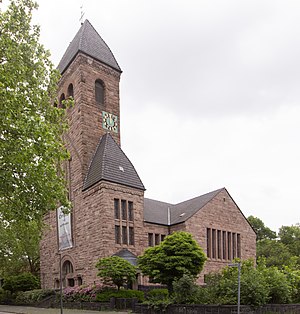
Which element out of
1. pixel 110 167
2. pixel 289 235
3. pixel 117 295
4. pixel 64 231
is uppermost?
pixel 110 167

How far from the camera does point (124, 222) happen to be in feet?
88.3

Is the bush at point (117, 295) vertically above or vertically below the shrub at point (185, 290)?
below

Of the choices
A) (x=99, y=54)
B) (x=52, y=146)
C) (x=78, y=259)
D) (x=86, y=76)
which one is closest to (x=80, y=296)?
(x=78, y=259)

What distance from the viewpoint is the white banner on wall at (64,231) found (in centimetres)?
2975

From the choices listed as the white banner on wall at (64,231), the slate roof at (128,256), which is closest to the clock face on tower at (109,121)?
the white banner on wall at (64,231)

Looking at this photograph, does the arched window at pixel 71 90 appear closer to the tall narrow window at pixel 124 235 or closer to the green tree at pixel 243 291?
the tall narrow window at pixel 124 235

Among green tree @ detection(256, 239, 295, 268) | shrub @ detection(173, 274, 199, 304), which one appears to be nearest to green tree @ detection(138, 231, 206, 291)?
shrub @ detection(173, 274, 199, 304)

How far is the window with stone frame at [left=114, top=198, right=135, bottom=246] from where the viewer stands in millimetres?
26281

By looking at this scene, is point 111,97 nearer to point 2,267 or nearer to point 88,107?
point 88,107

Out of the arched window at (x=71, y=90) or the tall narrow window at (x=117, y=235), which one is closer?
the tall narrow window at (x=117, y=235)

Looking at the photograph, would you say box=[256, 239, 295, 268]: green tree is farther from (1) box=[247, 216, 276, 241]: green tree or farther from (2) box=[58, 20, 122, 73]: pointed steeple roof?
(2) box=[58, 20, 122, 73]: pointed steeple roof

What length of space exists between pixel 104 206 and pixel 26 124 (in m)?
14.5

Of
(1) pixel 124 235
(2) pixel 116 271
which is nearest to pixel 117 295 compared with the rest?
(2) pixel 116 271

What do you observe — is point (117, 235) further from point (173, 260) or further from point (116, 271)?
point (173, 260)
